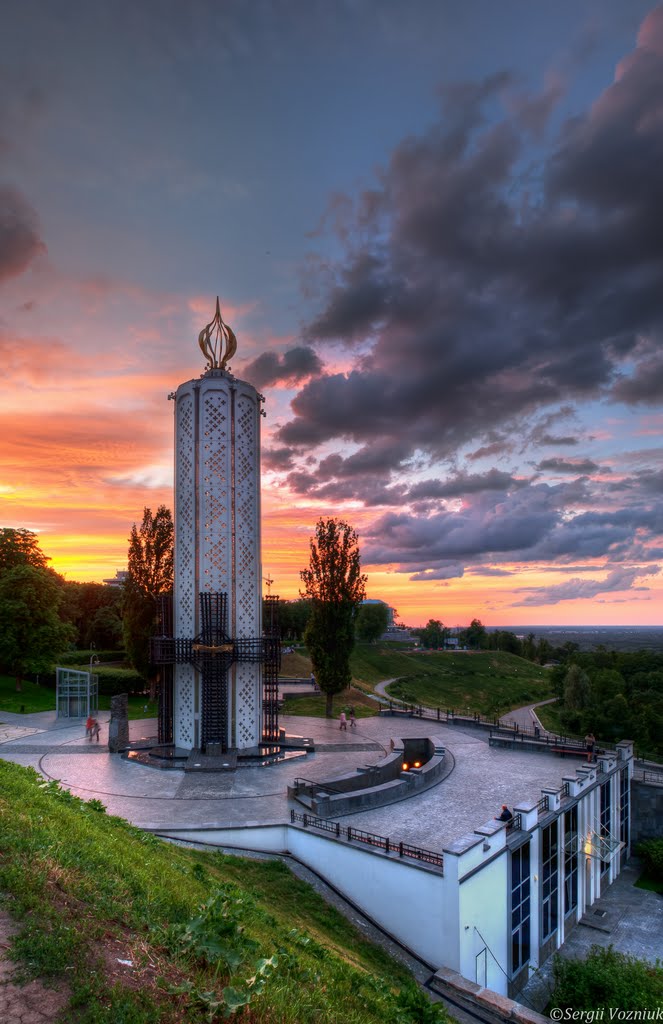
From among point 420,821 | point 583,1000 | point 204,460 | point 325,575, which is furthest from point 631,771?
point 204,460

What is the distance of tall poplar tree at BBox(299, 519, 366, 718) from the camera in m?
30.1

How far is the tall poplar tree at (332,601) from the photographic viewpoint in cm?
3014

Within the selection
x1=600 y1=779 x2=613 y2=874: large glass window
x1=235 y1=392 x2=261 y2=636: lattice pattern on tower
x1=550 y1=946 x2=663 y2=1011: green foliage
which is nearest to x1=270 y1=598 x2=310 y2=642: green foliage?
x1=235 y1=392 x2=261 y2=636: lattice pattern on tower

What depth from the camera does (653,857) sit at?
19203 mm

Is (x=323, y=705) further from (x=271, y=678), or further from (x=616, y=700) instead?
(x=616, y=700)

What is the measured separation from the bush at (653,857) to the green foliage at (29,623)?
31171 mm

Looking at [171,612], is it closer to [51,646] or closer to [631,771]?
[51,646]

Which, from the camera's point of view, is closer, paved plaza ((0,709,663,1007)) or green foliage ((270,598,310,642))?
paved plaza ((0,709,663,1007))

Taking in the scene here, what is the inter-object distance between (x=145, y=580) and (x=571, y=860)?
24157 millimetres

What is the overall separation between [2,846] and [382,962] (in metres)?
8.13

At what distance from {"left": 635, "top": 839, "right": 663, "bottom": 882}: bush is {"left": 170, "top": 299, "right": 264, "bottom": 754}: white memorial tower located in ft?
48.0

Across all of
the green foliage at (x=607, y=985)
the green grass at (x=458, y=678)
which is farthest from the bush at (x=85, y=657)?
the green foliage at (x=607, y=985)

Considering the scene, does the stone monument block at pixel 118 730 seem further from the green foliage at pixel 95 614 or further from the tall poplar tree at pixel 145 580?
the green foliage at pixel 95 614

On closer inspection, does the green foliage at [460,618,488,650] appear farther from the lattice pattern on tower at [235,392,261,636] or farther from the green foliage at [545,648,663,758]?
the lattice pattern on tower at [235,392,261,636]
